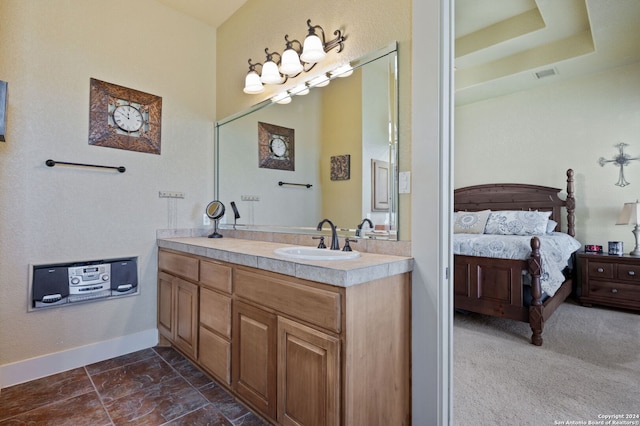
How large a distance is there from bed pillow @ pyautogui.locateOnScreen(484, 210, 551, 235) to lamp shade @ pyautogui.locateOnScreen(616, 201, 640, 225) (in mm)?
695

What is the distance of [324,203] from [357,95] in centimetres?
72

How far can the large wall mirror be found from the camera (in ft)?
5.63

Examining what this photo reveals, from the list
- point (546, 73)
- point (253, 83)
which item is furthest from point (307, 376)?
point (546, 73)

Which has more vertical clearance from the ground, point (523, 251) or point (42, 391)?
point (523, 251)

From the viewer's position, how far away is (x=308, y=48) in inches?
79.8

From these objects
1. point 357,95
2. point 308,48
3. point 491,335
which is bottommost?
point 491,335

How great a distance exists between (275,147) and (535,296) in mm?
2537

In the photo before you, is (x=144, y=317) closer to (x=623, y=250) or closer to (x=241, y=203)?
(x=241, y=203)

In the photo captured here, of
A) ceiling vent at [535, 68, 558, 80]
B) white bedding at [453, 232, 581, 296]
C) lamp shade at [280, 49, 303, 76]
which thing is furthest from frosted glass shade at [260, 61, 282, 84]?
ceiling vent at [535, 68, 558, 80]

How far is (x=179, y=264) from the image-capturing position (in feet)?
7.86

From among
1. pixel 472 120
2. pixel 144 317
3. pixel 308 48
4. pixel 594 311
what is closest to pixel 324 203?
pixel 308 48

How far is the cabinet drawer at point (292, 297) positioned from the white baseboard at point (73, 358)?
150 cm

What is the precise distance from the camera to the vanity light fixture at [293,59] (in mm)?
2006

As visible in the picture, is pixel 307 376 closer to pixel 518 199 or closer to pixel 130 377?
pixel 130 377
